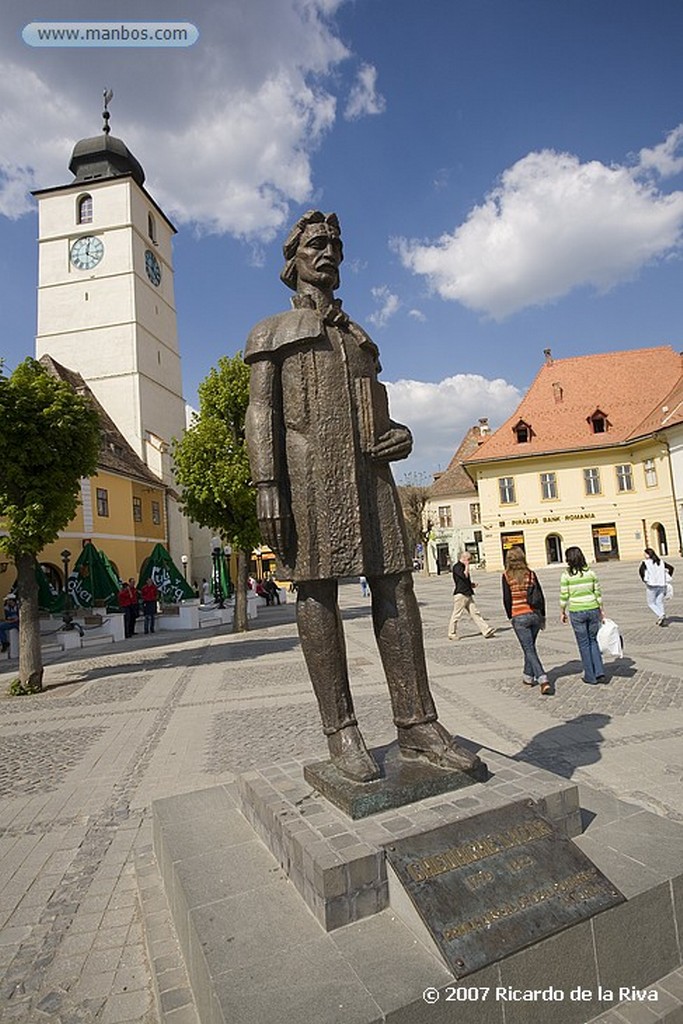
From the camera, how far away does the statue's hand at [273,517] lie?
3010 mm

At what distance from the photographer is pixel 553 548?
1480 inches

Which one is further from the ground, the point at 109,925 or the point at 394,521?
the point at 394,521

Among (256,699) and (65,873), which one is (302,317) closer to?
(65,873)

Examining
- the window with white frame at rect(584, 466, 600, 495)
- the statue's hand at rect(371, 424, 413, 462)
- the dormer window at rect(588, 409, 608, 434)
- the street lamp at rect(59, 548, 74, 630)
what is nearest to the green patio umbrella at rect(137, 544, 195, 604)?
the street lamp at rect(59, 548, 74, 630)

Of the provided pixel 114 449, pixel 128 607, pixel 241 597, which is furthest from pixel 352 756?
pixel 114 449

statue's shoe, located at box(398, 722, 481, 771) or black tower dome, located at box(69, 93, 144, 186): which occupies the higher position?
black tower dome, located at box(69, 93, 144, 186)

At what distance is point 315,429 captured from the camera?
311 centimetres

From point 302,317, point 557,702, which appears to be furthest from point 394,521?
point 557,702

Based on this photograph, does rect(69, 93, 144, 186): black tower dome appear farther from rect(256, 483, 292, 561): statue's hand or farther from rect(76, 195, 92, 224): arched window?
rect(256, 483, 292, 561): statue's hand

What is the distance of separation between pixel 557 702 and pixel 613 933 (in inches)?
187

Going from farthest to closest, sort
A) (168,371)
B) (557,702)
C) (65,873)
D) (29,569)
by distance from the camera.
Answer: (168,371) → (29,569) → (557,702) → (65,873)

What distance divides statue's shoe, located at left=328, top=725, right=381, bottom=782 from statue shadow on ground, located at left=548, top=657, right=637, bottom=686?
5.40m

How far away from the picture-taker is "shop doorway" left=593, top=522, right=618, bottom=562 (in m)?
36.3

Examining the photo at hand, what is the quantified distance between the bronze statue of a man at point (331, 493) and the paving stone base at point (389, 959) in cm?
56
